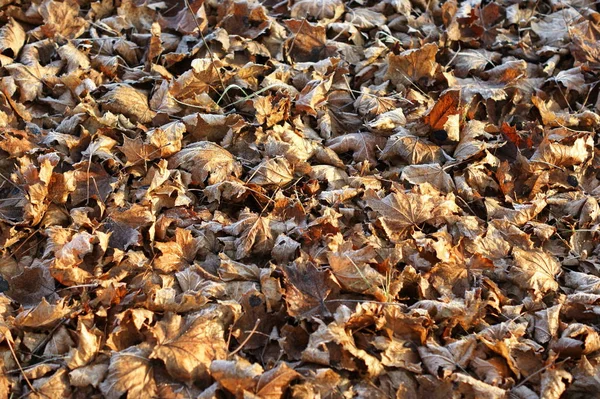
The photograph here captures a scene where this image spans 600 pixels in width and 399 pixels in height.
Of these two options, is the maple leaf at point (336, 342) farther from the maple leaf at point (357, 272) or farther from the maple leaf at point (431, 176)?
the maple leaf at point (431, 176)

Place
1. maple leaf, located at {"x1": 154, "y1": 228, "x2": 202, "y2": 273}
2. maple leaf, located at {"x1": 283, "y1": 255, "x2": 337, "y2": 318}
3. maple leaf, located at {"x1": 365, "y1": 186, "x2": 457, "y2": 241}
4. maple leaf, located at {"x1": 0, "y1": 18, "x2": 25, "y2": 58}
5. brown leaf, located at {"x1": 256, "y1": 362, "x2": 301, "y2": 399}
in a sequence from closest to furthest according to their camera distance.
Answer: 1. brown leaf, located at {"x1": 256, "y1": 362, "x2": 301, "y2": 399}
2. maple leaf, located at {"x1": 283, "y1": 255, "x2": 337, "y2": 318}
3. maple leaf, located at {"x1": 154, "y1": 228, "x2": 202, "y2": 273}
4. maple leaf, located at {"x1": 365, "y1": 186, "x2": 457, "y2": 241}
5. maple leaf, located at {"x1": 0, "y1": 18, "x2": 25, "y2": 58}

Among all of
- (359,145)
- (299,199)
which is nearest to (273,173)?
(299,199)

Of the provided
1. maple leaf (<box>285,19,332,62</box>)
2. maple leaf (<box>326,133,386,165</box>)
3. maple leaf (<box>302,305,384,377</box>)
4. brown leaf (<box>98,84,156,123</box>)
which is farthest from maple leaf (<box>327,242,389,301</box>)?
maple leaf (<box>285,19,332,62</box>)

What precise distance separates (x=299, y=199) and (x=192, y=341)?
900 millimetres

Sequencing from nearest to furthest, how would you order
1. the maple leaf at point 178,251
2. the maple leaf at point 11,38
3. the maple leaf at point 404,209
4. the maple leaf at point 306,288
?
the maple leaf at point 306,288, the maple leaf at point 178,251, the maple leaf at point 404,209, the maple leaf at point 11,38

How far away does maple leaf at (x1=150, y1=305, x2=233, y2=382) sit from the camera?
7.04ft

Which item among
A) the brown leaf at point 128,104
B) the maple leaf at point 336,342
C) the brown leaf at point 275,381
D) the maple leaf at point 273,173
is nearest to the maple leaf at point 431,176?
the maple leaf at point 273,173

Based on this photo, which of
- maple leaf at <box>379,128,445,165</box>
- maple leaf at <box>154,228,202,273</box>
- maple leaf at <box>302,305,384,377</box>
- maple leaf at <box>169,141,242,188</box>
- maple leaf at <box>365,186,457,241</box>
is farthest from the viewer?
maple leaf at <box>379,128,445,165</box>

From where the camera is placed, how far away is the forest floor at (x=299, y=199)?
2215mm

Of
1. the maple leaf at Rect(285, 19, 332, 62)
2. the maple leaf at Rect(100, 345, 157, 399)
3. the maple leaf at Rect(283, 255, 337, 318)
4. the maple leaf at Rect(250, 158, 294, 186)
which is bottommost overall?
the maple leaf at Rect(100, 345, 157, 399)

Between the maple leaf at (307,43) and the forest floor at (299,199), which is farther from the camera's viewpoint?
the maple leaf at (307,43)

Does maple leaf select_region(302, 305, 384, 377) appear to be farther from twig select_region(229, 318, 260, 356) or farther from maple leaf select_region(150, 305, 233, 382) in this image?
maple leaf select_region(150, 305, 233, 382)

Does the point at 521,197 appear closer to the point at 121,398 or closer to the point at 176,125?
the point at 176,125

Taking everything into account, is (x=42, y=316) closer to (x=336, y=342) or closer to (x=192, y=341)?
(x=192, y=341)
